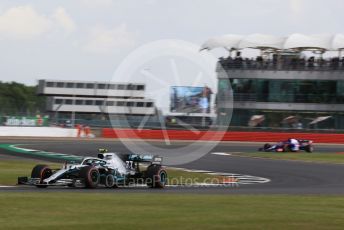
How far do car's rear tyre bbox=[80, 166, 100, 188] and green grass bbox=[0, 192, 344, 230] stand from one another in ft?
8.01

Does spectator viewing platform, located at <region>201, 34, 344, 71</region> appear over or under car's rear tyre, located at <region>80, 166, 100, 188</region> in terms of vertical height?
over

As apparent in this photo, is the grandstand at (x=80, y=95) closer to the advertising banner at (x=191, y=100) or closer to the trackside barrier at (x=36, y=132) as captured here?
the advertising banner at (x=191, y=100)

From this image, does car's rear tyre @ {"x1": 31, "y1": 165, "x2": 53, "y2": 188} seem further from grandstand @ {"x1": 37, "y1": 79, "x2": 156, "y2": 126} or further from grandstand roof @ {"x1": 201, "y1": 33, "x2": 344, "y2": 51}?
grandstand @ {"x1": 37, "y1": 79, "x2": 156, "y2": 126}

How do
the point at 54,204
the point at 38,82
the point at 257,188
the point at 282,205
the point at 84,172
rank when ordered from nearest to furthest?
the point at 54,204 → the point at 282,205 → the point at 84,172 → the point at 257,188 → the point at 38,82

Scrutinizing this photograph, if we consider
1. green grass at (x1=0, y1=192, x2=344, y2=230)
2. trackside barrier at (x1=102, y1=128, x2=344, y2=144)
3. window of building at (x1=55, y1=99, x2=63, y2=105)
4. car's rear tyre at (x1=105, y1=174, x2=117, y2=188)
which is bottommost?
green grass at (x1=0, y1=192, x2=344, y2=230)

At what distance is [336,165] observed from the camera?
32531 millimetres

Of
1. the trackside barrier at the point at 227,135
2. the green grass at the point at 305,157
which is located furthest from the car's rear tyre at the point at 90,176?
the trackside barrier at the point at 227,135

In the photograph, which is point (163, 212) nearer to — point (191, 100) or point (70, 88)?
point (191, 100)

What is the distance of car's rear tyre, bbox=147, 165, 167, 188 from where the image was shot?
19.5 meters

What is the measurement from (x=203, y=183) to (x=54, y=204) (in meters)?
9.43

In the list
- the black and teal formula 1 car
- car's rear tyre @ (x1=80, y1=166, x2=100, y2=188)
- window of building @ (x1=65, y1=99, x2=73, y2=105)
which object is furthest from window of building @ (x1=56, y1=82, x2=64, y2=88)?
car's rear tyre @ (x1=80, y1=166, x2=100, y2=188)

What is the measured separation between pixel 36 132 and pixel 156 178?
33920mm

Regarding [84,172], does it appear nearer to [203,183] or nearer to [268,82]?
[203,183]

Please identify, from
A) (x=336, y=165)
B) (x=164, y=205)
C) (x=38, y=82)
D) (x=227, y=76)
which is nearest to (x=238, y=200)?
(x=164, y=205)
